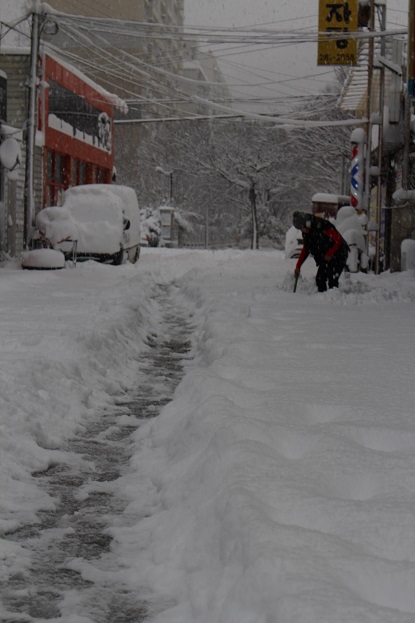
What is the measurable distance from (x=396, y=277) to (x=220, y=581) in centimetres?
1432

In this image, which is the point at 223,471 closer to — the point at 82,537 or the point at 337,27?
the point at 82,537

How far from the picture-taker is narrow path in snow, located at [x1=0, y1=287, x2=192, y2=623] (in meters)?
2.96

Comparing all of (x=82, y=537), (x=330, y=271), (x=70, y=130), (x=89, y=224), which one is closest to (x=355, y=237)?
(x=89, y=224)

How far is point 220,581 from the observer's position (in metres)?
2.86

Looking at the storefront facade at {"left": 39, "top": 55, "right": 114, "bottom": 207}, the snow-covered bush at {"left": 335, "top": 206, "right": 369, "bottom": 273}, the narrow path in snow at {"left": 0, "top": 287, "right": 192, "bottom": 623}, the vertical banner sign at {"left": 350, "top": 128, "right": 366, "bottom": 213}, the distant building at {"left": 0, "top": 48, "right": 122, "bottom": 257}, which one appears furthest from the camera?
the storefront facade at {"left": 39, "top": 55, "right": 114, "bottom": 207}

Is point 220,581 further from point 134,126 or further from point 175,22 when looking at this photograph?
point 175,22

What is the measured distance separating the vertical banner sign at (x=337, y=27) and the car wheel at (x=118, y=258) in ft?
22.0

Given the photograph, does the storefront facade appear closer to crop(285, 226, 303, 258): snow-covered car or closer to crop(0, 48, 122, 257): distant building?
crop(0, 48, 122, 257): distant building

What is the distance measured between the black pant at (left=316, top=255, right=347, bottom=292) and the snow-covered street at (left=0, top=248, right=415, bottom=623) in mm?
4040

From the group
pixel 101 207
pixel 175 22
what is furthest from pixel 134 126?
pixel 101 207

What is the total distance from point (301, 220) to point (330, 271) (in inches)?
63.9

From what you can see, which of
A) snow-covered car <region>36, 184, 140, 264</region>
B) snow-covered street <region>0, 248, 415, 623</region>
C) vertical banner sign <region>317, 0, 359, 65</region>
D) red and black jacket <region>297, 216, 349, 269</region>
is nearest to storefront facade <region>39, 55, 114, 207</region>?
snow-covered car <region>36, 184, 140, 264</region>

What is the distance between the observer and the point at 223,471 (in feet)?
12.4

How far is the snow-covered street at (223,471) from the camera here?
2771 mm
